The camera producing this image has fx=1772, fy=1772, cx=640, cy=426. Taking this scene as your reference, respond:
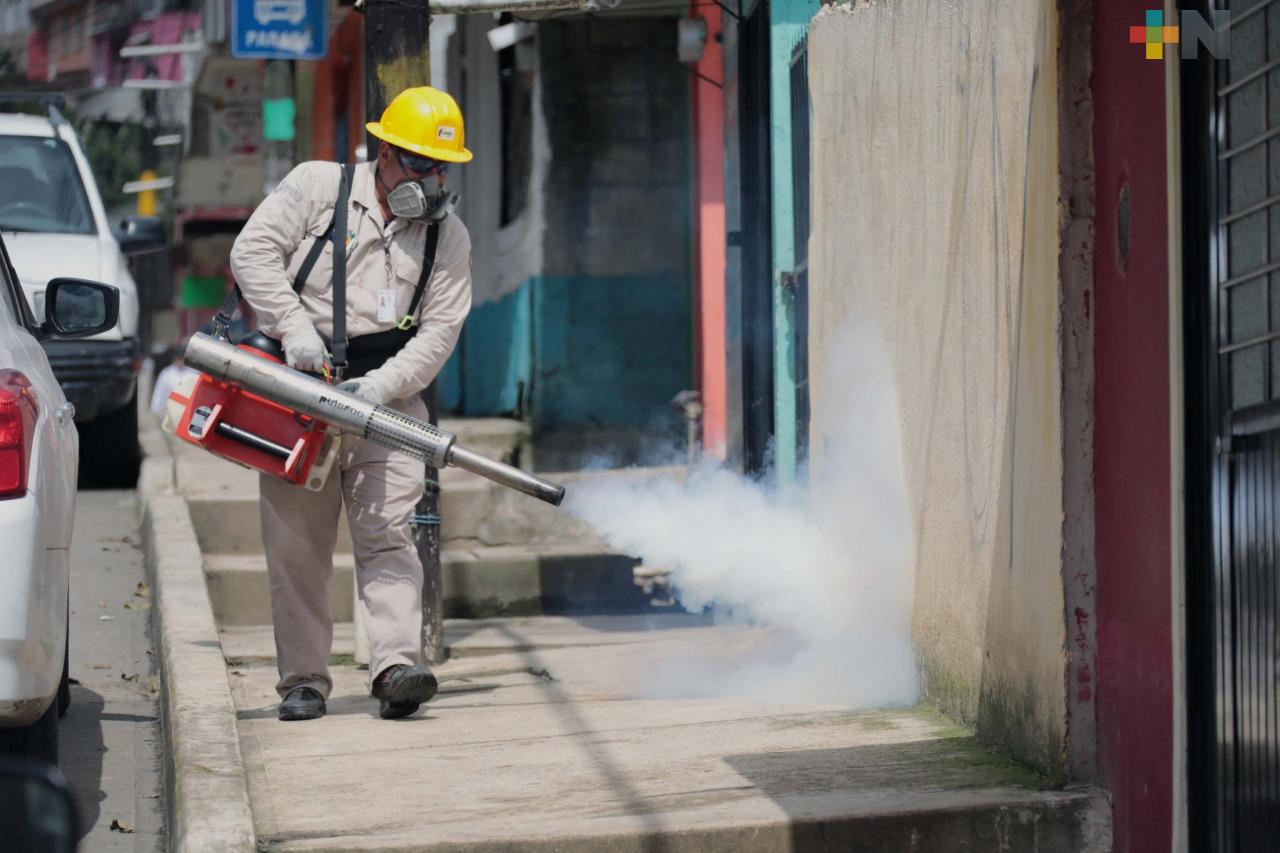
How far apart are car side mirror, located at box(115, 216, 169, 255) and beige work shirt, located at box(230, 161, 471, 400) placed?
5183 mm

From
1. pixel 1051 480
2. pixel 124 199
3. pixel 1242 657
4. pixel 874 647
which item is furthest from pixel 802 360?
pixel 124 199

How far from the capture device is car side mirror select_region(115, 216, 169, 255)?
10922mm

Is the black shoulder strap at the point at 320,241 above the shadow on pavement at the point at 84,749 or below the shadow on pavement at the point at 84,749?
above

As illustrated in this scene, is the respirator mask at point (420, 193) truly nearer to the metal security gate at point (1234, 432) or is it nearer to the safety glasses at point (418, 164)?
the safety glasses at point (418, 164)

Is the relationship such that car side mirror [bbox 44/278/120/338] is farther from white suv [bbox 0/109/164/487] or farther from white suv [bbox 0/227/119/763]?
white suv [bbox 0/109/164/487]

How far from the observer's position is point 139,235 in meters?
11.0

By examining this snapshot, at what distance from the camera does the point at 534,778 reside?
16.1ft

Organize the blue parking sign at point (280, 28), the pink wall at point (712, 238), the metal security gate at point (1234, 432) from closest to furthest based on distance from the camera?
the metal security gate at point (1234, 432)
the pink wall at point (712, 238)
the blue parking sign at point (280, 28)

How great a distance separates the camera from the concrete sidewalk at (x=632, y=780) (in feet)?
14.1

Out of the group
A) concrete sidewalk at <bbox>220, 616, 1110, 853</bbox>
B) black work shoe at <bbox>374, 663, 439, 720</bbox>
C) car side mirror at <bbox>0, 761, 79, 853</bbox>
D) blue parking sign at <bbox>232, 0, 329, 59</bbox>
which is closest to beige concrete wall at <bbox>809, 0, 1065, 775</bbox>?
concrete sidewalk at <bbox>220, 616, 1110, 853</bbox>

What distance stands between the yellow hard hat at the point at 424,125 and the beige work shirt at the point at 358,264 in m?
0.23

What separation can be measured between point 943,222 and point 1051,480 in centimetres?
129

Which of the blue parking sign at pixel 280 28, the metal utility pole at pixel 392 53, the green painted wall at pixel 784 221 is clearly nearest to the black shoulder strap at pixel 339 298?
the metal utility pole at pixel 392 53

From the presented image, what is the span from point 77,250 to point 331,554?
5151mm
